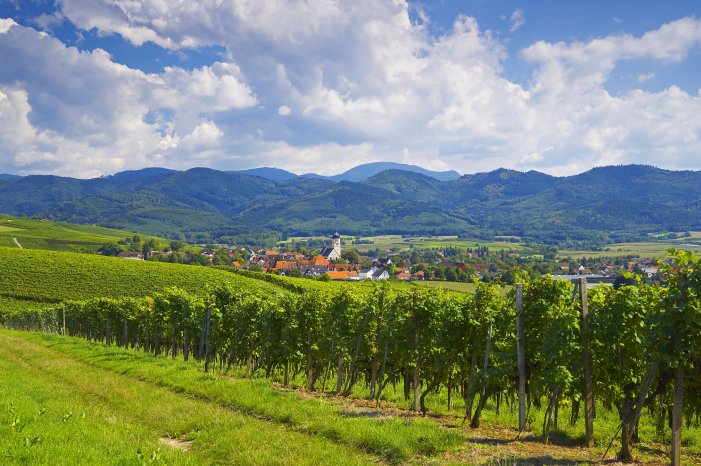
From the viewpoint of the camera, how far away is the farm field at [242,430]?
9227 mm

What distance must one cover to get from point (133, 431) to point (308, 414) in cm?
429

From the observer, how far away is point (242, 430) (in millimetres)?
11117

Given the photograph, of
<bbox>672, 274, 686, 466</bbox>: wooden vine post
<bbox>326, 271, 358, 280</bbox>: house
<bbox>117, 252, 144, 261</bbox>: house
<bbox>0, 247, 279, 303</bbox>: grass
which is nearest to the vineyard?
<bbox>672, 274, 686, 466</bbox>: wooden vine post

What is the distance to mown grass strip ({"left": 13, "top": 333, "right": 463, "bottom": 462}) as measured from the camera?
1017 centimetres

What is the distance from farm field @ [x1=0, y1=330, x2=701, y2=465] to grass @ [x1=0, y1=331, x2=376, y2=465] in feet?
0.09

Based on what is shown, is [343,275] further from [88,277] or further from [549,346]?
[549,346]

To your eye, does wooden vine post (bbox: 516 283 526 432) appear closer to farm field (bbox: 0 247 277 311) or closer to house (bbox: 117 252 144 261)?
farm field (bbox: 0 247 277 311)

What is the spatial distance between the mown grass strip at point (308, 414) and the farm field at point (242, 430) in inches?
1.2

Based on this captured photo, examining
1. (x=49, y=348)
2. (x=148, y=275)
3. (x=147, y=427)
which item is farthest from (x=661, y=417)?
(x=148, y=275)

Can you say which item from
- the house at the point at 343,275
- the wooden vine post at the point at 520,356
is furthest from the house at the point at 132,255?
the wooden vine post at the point at 520,356

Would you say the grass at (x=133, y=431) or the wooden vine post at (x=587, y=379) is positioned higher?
the wooden vine post at (x=587, y=379)

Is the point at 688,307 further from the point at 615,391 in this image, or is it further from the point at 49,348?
the point at 49,348

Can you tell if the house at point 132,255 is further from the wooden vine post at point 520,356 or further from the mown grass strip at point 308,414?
the wooden vine post at point 520,356

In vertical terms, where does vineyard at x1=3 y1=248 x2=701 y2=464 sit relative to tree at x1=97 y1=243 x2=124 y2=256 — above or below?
above
